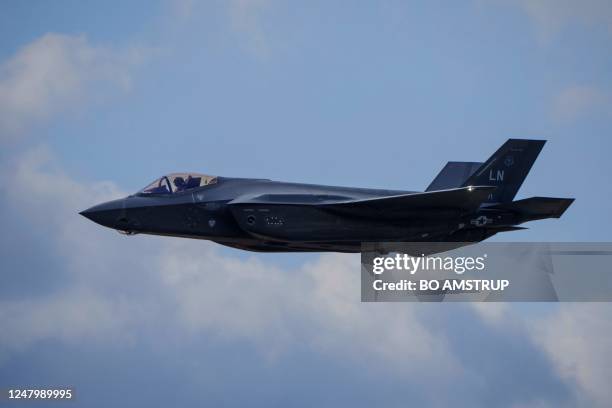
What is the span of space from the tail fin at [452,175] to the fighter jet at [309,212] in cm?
357

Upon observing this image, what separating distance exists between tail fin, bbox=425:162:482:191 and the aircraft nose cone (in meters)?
13.7

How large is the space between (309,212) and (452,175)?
8.76 meters

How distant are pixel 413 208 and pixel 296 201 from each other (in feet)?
14.3

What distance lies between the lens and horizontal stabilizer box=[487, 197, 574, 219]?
149 ft

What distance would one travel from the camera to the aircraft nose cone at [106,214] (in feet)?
149

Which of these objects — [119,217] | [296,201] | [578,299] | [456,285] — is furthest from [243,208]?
[578,299]

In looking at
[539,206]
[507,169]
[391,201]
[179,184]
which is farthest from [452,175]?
[179,184]

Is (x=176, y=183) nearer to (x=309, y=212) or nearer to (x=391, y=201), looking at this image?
(x=309, y=212)

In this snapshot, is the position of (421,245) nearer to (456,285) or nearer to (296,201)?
(456,285)

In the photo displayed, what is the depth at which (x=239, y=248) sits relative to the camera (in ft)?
158

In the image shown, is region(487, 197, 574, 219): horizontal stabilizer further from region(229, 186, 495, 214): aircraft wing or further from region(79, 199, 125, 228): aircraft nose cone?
region(79, 199, 125, 228): aircraft nose cone

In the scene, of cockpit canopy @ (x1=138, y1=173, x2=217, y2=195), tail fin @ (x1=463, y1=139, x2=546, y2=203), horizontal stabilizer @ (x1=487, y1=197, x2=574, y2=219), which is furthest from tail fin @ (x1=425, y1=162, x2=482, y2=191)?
cockpit canopy @ (x1=138, y1=173, x2=217, y2=195)

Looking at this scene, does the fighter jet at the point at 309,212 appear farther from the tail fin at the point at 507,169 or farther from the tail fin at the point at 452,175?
the tail fin at the point at 452,175

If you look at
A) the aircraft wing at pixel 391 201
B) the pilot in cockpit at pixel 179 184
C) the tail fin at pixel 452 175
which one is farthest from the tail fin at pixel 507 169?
the pilot in cockpit at pixel 179 184
